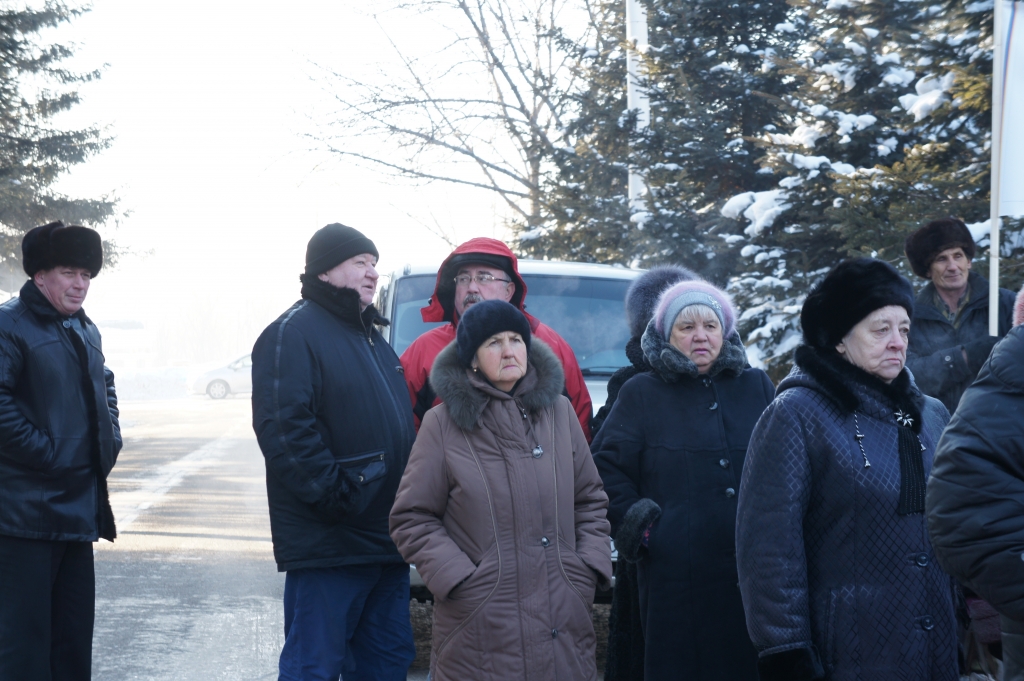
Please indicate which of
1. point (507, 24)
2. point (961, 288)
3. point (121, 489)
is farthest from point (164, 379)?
point (961, 288)

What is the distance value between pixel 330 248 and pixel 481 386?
3.30ft

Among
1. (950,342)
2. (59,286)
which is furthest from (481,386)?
(950,342)

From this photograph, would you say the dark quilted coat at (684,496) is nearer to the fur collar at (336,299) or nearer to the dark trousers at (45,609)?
the fur collar at (336,299)

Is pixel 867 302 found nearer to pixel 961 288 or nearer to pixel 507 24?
pixel 961 288

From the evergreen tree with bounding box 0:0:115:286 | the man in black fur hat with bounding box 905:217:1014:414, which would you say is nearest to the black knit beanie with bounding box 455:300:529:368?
the man in black fur hat with bounding box 905:217:1014:414

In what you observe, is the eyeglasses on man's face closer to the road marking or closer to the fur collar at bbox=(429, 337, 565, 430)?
the fur collar at bbox=(429, 337, 565, 430)

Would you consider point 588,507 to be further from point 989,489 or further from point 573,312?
point 573,312

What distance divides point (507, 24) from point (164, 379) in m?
38.3

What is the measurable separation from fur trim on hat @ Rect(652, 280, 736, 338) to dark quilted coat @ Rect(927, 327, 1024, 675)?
5.62 feet

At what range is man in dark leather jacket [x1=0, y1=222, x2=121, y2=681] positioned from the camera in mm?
4109

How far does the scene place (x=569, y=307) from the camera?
639 cm

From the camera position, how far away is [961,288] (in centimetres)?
518

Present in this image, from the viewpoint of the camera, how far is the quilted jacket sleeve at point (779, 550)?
292 cm

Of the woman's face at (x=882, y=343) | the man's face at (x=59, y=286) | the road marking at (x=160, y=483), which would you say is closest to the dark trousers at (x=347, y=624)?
the man's face at (x=59, y=286)
